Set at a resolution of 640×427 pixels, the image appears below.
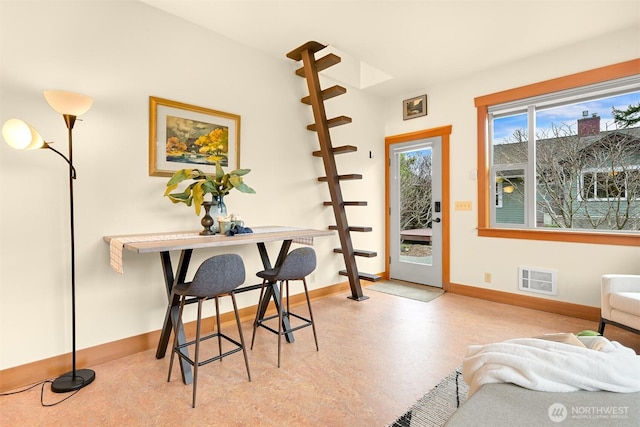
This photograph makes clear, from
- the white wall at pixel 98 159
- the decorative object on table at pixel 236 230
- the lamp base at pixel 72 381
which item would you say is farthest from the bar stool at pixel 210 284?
the white wall at pixel 98 159

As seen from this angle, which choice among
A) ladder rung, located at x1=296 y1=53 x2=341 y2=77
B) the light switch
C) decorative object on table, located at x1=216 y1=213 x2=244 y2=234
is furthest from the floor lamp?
the light switch

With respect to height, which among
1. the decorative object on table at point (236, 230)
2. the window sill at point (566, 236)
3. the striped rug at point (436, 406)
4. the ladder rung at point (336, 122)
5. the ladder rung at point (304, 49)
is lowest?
the striped rug at point (436, 406)

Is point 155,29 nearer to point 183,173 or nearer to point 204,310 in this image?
point 183,173

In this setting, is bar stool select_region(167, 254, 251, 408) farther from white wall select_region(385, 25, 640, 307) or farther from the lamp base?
white wall select_region(385, 25, 640, 307)

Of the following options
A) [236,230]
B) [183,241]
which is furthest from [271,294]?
[183,241]

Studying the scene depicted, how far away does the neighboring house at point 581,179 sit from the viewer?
3.04 metres

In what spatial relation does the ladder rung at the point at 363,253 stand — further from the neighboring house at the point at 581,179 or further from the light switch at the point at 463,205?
the neighboring house at the point at 581,179

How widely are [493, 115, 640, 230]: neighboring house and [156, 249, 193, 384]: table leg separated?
3.48 metres

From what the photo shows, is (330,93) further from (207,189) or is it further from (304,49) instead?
(207,189)

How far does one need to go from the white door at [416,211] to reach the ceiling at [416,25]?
4.14 ft

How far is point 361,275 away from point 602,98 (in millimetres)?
3067

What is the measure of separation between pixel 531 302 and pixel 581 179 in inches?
54.5

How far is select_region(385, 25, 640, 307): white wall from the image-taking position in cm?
304

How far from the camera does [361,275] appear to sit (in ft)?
12.8
